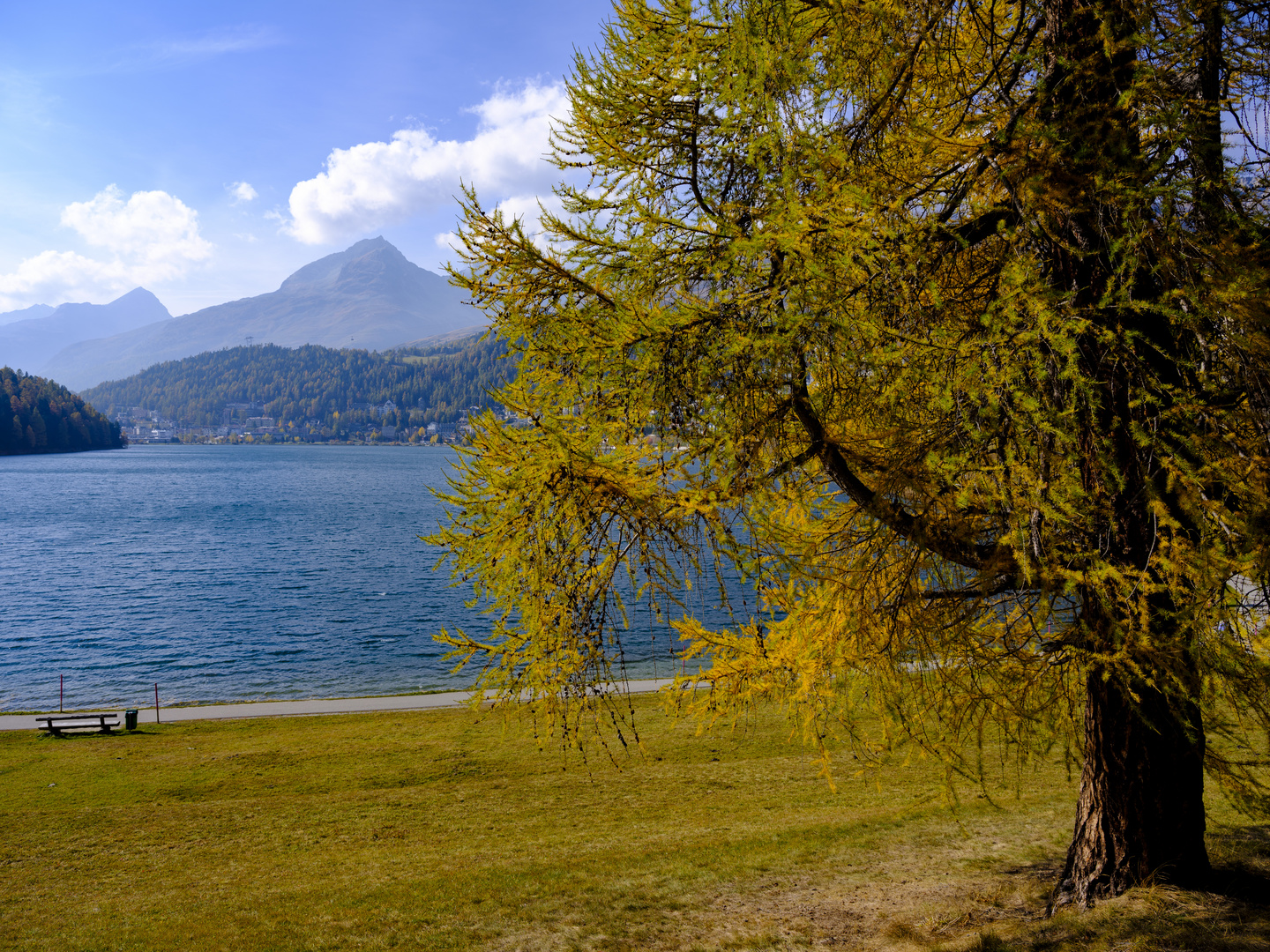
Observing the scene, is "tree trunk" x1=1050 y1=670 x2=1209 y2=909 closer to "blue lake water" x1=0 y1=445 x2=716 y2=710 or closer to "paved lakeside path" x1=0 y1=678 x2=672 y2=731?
"blue lake water" x1=0 y1=445 x2=716 y2=710

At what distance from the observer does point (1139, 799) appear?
5254 millimetres

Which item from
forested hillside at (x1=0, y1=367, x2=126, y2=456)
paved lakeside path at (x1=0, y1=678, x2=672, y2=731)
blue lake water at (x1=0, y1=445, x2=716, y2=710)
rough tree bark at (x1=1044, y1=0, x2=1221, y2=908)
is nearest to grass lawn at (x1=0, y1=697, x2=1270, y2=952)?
rough tree bark at (x1=1044, y1=0, x2=1221, y2=908)

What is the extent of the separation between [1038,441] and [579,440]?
2.77 m

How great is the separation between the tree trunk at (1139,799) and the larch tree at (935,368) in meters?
0.03

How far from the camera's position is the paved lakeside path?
19219 mm

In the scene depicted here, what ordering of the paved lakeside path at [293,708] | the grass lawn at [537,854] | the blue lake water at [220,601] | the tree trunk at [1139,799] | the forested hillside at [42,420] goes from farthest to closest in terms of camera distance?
the forested hillside at [42,420]
the blue lake water at [220,601]
the paved lakeside path at [293,708]
the grass lawn at [537,854]
the tree trunk at [1139,799]

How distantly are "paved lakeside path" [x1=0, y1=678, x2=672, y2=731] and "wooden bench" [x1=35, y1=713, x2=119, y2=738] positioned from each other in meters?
0.62

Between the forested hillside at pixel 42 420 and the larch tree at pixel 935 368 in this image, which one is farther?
the forested hillside at pixel 42 420

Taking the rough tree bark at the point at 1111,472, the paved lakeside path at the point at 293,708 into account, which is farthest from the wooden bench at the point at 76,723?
the rough tree bark at the point at 1111,472

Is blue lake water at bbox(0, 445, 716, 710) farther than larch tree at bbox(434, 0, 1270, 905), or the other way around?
blue lake water at bbox(0, 445, 716, 710)

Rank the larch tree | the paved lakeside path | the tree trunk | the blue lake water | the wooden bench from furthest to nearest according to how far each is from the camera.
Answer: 1. the blue lake water
2. the paved lakeside path
3. the wooden bench
4. the tree trunk
5. the larch tree

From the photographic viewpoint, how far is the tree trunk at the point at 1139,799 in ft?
17.1

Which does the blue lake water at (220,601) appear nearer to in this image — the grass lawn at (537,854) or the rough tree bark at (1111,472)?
the grass lawn at (537,854)

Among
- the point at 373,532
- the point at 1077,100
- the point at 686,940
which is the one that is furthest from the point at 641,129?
the point at 373,532
